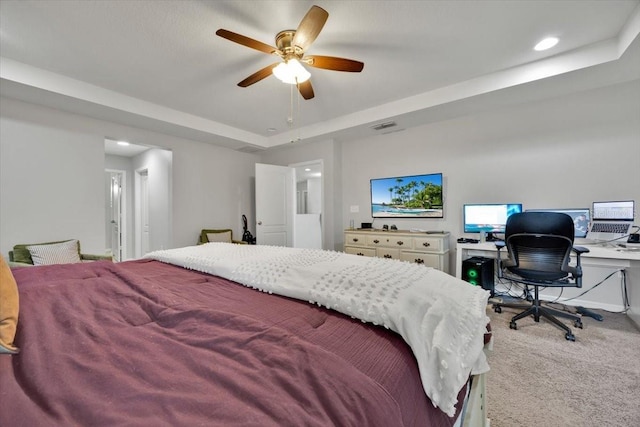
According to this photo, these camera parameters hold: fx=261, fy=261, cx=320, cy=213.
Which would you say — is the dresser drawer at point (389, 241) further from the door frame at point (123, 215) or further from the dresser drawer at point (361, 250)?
the door frame at point (123, 215)

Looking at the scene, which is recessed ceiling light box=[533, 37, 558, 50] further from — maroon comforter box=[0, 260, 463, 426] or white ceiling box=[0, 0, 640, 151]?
maroon comforter box=[0, 260, 463, 426]

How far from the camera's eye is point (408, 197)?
13.4 feet

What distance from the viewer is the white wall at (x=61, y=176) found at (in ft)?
9.42

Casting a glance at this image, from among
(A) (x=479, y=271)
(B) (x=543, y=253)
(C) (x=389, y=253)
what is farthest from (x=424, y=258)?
(B) (x=543, y=253)

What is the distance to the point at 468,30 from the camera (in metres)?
2.16

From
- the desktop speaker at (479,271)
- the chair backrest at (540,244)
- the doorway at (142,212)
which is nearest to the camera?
the chair backrest at (540,244)

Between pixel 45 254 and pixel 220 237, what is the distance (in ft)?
6.93

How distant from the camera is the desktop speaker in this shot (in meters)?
3.24

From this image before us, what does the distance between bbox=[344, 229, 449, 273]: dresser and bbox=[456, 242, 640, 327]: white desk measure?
0.84 ft

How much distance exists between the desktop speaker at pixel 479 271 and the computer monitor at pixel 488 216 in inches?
12.9

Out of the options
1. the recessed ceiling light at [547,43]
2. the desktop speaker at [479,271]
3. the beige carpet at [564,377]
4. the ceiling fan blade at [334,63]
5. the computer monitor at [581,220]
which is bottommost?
the beige carpet at [564,377]

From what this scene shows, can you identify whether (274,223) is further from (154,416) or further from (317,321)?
(154,416)

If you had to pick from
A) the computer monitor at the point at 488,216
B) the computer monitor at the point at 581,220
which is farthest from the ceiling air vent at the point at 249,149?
the computer monitor at the point at 581,220

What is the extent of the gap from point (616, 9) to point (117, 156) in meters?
7.63
